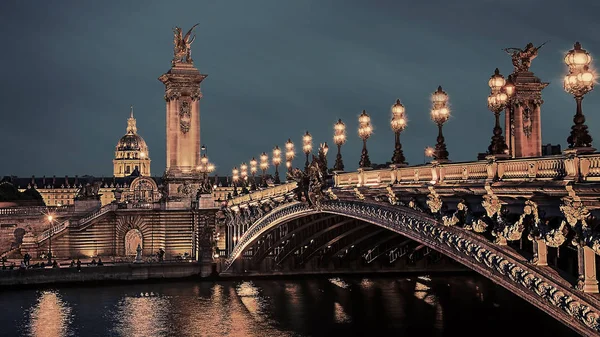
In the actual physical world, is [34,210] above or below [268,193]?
below

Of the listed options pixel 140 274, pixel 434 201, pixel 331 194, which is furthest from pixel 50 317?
pixel 434 201

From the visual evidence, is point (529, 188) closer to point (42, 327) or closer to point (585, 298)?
point (585, 298)

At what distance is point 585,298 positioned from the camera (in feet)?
63.6

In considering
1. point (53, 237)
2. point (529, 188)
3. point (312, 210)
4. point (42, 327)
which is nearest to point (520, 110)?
point (312, 210)

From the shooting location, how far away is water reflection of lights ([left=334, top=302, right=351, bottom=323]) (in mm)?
50862

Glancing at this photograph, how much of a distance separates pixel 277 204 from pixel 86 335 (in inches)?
539

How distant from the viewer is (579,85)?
19594 mm

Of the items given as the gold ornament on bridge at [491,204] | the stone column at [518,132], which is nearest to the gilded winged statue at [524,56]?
the stone column at [518,132]

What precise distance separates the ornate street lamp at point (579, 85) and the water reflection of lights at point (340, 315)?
32406 millimetres

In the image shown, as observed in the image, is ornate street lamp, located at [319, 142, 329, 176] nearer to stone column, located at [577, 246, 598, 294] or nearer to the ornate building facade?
stone column, located at [577, 246, 598, 294]

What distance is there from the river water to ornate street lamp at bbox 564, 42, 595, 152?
86.2ft

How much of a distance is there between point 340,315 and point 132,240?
3834cm

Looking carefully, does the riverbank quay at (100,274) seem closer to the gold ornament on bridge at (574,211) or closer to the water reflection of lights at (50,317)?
the water reflection of lights at (50,317)

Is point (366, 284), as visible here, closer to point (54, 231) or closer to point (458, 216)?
point (54, 231)
